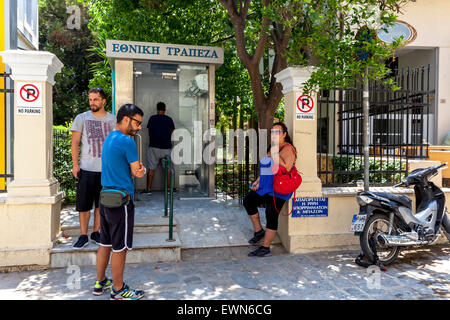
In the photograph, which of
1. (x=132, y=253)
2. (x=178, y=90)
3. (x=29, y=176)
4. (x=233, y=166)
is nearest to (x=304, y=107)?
(x=233, y=166)

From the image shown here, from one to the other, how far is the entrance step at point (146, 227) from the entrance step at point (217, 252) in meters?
0.67

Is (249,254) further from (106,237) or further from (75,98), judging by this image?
(75,98)

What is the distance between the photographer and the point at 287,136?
5.54m

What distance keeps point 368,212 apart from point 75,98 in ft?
56.6

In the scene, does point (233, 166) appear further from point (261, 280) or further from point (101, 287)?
point (101, 287)

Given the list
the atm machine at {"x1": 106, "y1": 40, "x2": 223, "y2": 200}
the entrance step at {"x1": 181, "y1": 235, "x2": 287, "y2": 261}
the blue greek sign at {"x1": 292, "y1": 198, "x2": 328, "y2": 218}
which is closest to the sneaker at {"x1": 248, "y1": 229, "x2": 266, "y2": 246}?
the entrance step at {"x1": 181, "y1": 235, "x2": 287, "y2": 261}

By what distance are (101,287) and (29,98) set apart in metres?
2.74

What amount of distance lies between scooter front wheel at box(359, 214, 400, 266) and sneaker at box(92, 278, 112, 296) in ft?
10.2

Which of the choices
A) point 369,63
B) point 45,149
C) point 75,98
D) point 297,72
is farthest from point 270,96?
point 75,98

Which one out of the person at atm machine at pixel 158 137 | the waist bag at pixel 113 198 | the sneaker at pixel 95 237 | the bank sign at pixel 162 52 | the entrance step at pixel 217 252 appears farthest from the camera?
the person at atm machine at pixel 158 137

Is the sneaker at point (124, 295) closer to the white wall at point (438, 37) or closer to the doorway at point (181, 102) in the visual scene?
the doorway at point (181, 102)

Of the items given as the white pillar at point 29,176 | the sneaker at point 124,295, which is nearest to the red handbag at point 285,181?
the sneaker at point 124,295

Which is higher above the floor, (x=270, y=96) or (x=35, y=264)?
(x=270, y=96)

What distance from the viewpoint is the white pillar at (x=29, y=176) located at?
499 cm
